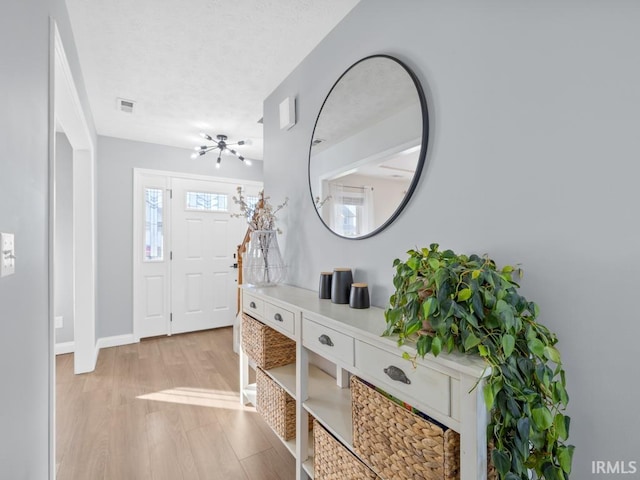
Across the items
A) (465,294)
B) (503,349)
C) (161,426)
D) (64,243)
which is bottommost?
(161,426)

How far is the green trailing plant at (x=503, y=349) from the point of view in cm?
71

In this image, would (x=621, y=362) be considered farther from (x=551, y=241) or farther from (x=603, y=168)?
(x=603, y=168)

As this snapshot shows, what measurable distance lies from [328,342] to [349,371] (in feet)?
0.48

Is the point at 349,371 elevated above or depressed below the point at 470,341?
below

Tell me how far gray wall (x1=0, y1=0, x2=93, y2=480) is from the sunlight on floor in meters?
1.15

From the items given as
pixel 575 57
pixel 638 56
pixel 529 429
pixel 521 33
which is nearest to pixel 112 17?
pixel 521 33

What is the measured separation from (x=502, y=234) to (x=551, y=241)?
14cm

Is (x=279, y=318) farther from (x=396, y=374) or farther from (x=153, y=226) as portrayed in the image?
(x=153, y=226)

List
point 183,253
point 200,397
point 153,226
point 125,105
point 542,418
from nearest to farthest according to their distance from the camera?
point 542,418 < point 200,397 < point 125,105 < point 153,226 < point 183,253

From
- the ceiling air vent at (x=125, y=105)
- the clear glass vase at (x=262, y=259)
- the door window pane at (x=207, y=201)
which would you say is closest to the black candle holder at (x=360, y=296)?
the clear glass vase at (x=262, y=259)

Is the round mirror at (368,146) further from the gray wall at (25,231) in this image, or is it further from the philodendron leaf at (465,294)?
the gray wall at (25,231)

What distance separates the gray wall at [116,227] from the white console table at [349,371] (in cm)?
237

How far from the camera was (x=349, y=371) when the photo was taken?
3.92 feet

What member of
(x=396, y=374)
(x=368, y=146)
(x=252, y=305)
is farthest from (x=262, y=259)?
(x=396, y=374)
